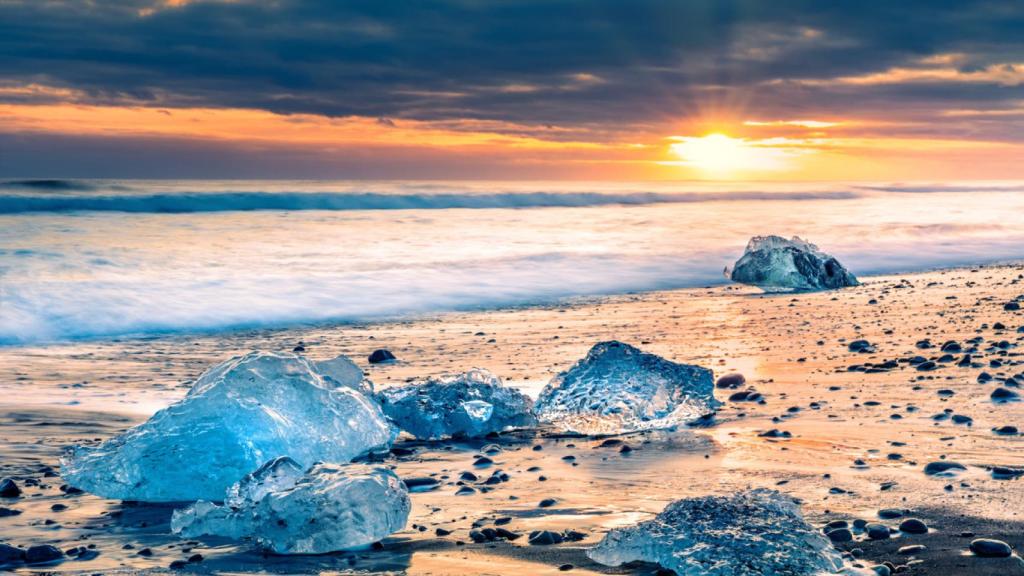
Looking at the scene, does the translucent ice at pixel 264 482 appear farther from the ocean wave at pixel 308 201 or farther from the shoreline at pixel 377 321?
the ocean wave at pixel 308 201

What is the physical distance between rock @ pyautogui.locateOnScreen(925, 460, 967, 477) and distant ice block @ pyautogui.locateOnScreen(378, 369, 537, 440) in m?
1.97

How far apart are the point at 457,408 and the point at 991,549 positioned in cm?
268

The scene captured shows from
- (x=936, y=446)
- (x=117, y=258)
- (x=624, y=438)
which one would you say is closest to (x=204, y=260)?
(x=117, y=258)

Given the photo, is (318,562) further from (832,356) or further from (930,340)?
(930,340)

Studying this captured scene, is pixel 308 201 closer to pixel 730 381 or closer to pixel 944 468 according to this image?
pixel 730 381

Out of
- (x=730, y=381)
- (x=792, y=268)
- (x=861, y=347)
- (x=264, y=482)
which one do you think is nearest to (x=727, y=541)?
(x=264, y=482)

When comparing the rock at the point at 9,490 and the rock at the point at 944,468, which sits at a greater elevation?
the rock at the point at 944,468

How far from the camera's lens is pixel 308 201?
35156 millimetres

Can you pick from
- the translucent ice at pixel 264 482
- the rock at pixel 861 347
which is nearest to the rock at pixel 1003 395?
the rock at pixel 861 347

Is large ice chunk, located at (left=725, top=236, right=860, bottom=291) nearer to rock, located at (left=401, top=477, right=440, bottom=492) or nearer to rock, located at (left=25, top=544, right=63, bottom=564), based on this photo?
rock, located at (left=401, top=477, right=440, bottom=492)

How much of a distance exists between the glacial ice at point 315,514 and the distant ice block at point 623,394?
1.72 m

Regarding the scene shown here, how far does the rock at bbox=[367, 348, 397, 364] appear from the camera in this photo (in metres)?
7.60

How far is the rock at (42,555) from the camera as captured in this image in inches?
125

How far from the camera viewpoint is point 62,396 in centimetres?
628
